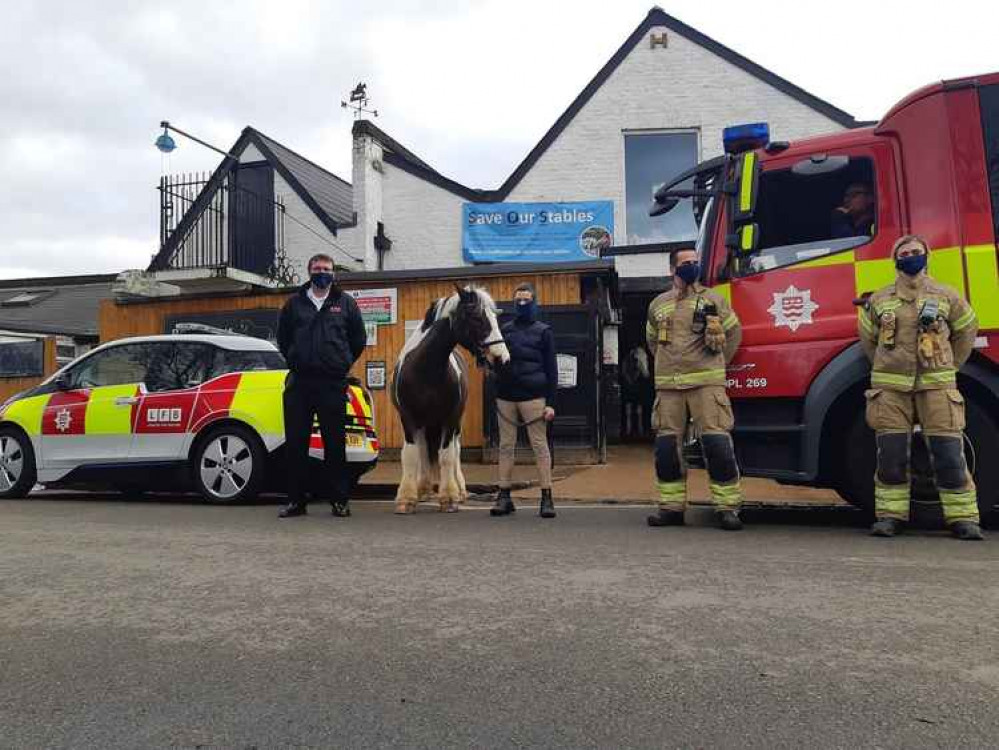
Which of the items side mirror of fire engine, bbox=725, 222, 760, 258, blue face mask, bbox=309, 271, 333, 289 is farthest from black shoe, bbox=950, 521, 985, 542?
blue face mask, bbox=309, 271, 333, 289

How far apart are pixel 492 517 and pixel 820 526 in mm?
2457

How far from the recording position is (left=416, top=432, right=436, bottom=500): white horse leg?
275 inches

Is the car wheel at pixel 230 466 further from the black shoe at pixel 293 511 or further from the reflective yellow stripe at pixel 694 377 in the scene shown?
the reflective yellow stripe at pixel 694 377

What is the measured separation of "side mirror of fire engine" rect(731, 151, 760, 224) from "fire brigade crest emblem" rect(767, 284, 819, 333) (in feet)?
1.98

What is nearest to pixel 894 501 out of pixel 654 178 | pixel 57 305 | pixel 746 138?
pixel 746 138

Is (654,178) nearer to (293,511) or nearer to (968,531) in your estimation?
(293,511)

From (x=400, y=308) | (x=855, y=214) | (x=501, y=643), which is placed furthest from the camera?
(x=400, y=308)

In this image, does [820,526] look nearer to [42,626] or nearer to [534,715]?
[534,715]

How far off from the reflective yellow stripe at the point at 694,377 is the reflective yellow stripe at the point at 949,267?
1507mm

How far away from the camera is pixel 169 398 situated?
779 cm

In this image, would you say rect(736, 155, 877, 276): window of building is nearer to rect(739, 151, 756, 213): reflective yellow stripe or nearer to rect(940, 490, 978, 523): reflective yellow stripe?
rect(739, 151, 756, 213): reflective yellow stripe

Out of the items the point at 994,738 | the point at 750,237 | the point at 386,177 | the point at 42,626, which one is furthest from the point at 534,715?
the point at 386,177

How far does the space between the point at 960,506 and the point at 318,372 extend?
4.65 metres

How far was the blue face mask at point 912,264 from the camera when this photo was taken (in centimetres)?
510
